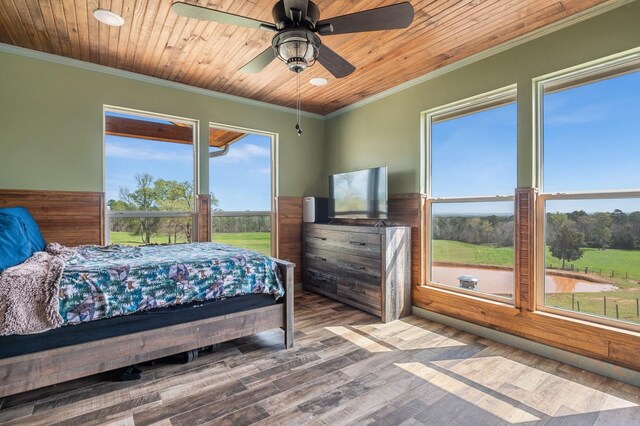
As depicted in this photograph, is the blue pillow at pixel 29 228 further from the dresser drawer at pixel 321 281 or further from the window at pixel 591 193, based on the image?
the window at pixel 591 193

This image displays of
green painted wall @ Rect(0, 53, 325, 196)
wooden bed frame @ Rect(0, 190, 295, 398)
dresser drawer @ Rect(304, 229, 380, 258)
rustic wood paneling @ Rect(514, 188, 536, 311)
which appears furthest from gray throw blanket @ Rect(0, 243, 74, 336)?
rustic wood paneling @ Rect(514, 188, 536, 311)

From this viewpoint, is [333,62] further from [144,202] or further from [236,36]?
[144,202]

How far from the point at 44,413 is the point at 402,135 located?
396cm

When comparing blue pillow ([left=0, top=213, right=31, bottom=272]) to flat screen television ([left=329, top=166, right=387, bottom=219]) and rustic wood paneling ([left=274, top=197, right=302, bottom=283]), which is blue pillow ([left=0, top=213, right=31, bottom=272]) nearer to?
rustic wood paneling ([left=274, top=197, right=302, bottom=283])

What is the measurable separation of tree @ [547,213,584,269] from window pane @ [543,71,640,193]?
26 centimetres

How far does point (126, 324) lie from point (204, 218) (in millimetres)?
1998

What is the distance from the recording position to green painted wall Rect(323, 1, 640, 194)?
2.37 metres

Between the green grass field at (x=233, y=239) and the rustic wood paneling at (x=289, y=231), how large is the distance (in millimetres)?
176

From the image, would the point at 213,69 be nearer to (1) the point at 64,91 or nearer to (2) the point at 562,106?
(1) the point at 64,91

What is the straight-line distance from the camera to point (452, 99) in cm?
333

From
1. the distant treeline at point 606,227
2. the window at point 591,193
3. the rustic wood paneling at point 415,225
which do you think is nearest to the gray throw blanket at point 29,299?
the rustic wood paneling at point 415,225

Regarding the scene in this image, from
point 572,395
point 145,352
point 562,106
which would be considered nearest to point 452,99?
point 562,106

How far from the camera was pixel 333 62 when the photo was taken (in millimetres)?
2295

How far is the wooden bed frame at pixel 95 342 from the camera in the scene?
1858 mm
